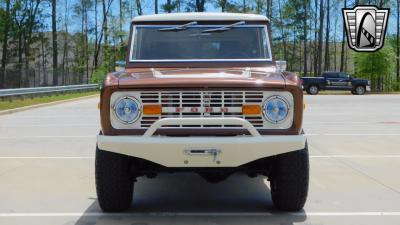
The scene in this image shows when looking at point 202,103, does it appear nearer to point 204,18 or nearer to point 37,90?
point 204,18

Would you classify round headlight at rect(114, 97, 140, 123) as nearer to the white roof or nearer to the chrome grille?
the chrome grille

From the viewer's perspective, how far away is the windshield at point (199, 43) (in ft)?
22.8

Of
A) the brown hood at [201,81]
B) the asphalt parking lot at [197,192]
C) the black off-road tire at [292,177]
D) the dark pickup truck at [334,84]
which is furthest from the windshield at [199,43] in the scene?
the dark pickup truck at [334,84]

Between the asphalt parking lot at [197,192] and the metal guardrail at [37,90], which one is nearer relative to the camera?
the asphalt parking lot at [197,192]

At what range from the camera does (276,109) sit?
546 centimetres

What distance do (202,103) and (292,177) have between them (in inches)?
48.9

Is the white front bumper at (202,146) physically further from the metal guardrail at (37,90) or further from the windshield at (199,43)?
the metal guardrail at (37,90)

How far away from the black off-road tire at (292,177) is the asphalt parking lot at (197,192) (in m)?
0.17

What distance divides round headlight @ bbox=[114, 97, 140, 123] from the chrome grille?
8 centimetres

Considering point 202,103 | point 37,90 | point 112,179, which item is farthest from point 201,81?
point 37,90

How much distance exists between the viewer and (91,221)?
228 inches

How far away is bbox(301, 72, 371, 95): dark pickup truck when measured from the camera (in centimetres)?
4175

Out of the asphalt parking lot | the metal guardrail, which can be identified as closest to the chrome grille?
the asphalt parking lot

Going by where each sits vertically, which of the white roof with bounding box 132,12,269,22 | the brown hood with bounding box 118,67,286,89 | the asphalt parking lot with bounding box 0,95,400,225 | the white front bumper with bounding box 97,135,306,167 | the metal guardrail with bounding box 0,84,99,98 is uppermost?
the white roof with bounding box 132,12,269,22
